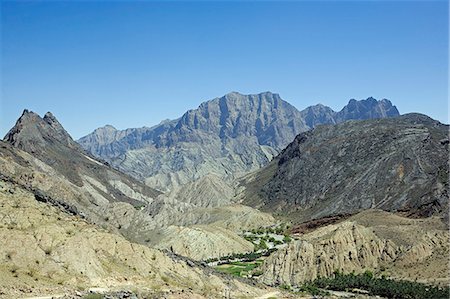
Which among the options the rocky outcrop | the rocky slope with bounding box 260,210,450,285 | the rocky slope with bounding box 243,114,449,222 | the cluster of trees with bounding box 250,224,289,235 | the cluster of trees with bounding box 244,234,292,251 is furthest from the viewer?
the cluster of trees with bounding box 250,224,289,235

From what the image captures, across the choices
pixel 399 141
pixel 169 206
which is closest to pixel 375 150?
pixel 399 141

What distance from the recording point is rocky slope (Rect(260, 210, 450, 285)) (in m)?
73.2

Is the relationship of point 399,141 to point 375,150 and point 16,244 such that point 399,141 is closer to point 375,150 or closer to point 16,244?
point 375,150

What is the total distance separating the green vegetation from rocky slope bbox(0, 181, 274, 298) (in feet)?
120

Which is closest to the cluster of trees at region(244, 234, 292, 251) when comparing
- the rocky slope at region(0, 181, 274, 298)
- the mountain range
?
the mountain range

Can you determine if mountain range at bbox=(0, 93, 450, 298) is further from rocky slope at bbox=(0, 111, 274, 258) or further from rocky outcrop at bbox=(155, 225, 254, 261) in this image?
Result: rocky slope at bbox=(0, 111, 274, 258)

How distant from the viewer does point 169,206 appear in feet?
494

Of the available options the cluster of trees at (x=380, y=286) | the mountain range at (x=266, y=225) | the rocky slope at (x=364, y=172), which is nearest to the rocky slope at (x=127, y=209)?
the mountain range at (x=266, y=225)

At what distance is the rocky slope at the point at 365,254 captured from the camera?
73250mm

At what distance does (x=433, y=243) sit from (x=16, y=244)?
6082 centimetres

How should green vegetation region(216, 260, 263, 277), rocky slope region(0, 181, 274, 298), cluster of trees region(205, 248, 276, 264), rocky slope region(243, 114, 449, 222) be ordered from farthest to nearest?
rocky slope region(243, 114, 449, 222), cluster of trees region(205, 248, 276, 264), green vegetation region(216, 260, 263, 277), rocky slope region(0, 181, 274, 298)

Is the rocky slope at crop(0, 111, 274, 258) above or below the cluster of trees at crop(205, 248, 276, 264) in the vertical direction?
above

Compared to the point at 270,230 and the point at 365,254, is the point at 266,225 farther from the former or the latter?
the point at 365,254

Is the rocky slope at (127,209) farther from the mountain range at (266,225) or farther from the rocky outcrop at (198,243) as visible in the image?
the mountain range at (266,225)
